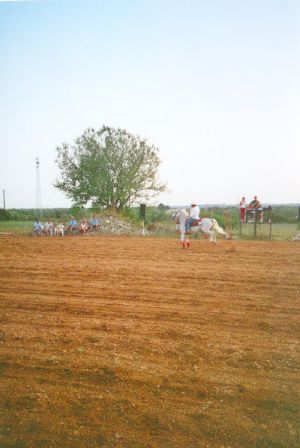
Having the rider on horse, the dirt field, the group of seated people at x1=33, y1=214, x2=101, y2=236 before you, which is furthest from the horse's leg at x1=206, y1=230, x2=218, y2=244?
the group of seated people at x1=33, y1=214, x2=101, y2=236

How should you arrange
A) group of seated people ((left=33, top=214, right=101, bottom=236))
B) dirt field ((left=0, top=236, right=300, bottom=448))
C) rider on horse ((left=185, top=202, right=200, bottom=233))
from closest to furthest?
dirt field ((left=0, top=236, right=300, bottom=448)) < rider on horse ((left=185, top=202, right=200, bottom=233)) < group of seated people ((left=33, top=214, right=101, bottom=236))

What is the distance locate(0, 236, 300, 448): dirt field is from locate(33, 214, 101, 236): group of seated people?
17370mm

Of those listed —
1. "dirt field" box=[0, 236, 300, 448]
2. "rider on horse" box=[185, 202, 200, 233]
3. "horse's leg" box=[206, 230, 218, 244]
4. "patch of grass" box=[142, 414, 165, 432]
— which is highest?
"rider on horse" box=[185, 202, 200, 233]

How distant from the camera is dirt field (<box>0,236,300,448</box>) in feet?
11.7

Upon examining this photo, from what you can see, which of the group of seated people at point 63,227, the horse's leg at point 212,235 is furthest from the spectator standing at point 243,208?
the group of seated people at point 63,227

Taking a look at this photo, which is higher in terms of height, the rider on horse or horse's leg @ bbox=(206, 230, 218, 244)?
the rider on horse

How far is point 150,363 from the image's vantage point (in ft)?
15.7

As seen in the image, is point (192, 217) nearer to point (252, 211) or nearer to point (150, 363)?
point (252, 211)

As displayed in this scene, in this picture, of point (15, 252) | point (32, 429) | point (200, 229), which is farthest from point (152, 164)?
point (32, 429)

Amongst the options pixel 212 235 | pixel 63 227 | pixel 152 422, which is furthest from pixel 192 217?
pixel 152 422

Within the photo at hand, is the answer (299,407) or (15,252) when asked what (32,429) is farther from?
(15,252)

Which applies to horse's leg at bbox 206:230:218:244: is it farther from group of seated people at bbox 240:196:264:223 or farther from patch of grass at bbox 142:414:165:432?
patch of grass at bbox 142:414:165:432

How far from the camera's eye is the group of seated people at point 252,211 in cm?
2156

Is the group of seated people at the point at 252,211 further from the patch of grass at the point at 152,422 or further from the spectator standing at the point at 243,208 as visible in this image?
the patch of grass at the point at 152,422
